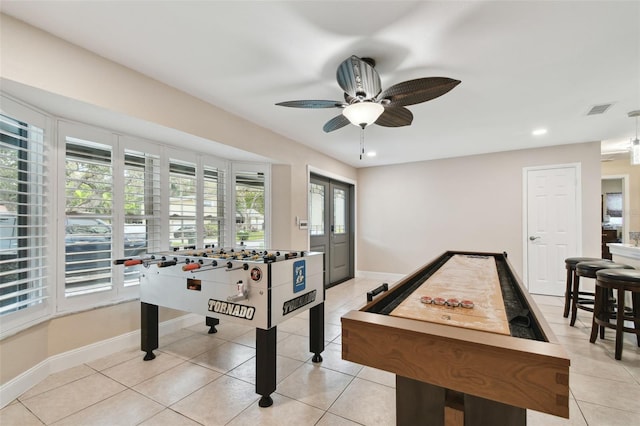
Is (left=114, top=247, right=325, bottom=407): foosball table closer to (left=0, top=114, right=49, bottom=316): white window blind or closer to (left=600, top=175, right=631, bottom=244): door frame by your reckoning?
(left=0, top=114, right=49, bottom=316): white window blind

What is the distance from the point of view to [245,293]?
1.91 m

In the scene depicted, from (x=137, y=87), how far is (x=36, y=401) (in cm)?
240

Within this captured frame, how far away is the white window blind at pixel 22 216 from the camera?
1.87 meters

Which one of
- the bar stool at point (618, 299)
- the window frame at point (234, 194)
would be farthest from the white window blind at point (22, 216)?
the bar stool at point (618, 299)

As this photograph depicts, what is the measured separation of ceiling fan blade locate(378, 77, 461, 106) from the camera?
5.74ft

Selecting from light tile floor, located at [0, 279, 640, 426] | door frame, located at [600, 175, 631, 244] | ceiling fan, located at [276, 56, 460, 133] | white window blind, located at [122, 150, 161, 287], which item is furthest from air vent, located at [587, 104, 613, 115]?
white window blind, located at [122, 150, 161, 287]

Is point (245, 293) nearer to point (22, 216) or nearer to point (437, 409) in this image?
point (437, 409)

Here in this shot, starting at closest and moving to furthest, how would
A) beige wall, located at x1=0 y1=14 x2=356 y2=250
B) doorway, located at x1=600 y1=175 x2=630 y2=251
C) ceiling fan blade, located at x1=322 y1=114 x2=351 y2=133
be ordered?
beige wall, located at x1=0 y1=14 x2=356 y2=250 < ceiling fan blade, located at x1=322 y1=114 x2=351 y2=133 < doorway, located at x1=600 y1=175 x2=630 y2=251

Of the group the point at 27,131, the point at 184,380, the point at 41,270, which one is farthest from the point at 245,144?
the point at 184,380

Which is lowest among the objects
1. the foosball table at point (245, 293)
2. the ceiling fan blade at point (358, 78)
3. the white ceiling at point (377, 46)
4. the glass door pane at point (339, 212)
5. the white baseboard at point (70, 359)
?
the white baseboard at point (70, 359)

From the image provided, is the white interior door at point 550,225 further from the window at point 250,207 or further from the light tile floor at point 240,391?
the window at point 250,207

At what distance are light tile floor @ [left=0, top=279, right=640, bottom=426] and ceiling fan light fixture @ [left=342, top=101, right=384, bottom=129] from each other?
201cm

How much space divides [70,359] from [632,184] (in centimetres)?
947

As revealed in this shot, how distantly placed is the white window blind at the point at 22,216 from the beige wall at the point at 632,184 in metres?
8.99
